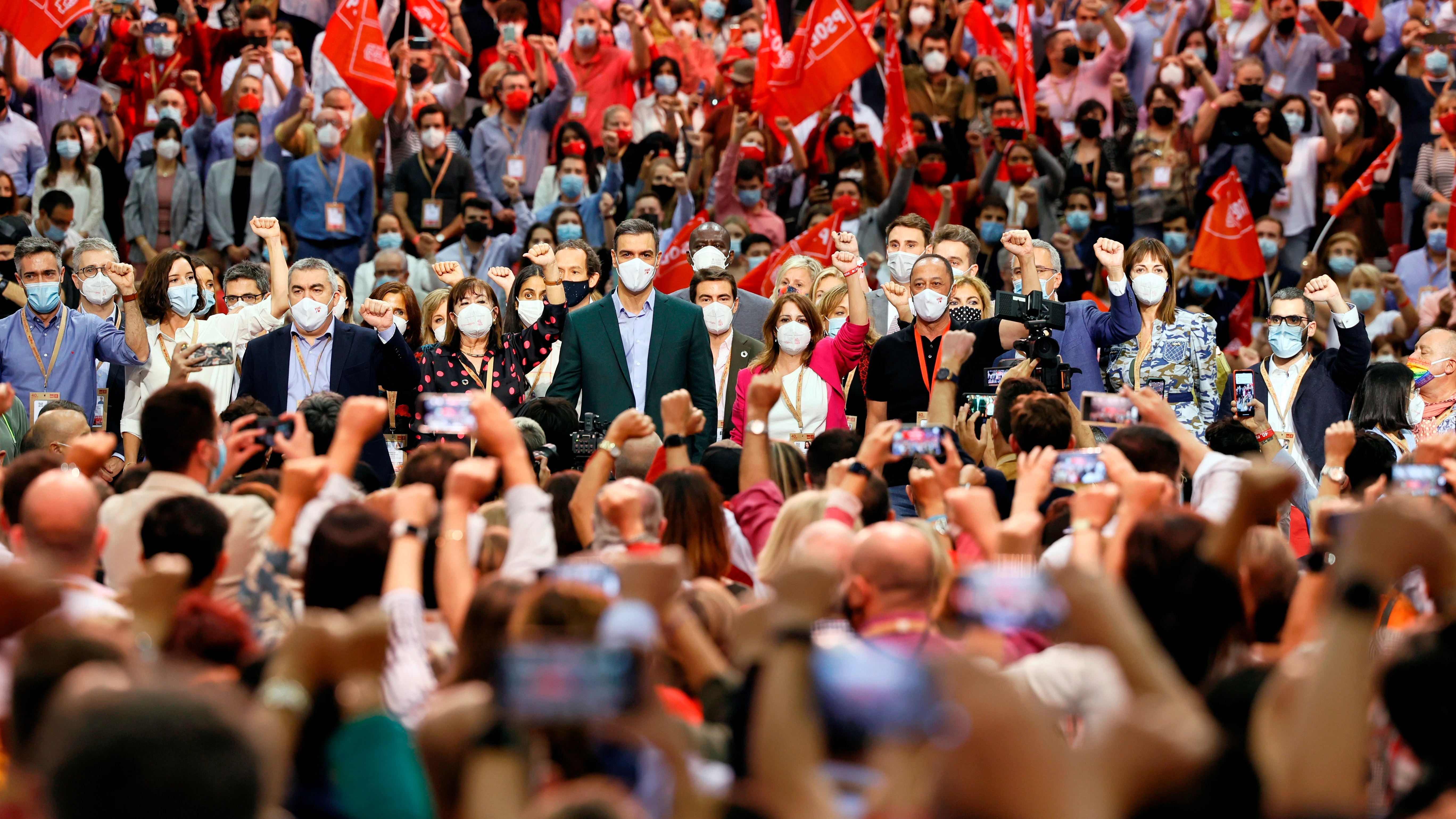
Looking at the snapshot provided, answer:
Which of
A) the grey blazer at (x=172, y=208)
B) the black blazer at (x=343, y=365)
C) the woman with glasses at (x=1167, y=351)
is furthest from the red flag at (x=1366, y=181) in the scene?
the grey blazer at (x=172, y=208)

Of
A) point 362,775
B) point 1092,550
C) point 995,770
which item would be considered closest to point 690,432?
point 1092,550

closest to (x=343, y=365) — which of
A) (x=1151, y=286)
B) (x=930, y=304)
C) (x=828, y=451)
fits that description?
(x=930, y=304)

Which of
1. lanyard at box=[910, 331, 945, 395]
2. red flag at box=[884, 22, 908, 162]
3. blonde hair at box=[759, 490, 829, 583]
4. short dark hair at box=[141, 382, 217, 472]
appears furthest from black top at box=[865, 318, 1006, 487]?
red flag at box=[884, 22, 908, 162]

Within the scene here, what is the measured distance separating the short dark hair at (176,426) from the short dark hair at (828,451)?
6.76ft

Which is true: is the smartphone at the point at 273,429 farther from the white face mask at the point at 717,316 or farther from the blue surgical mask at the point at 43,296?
the blue surgical mask at the point at 43,296

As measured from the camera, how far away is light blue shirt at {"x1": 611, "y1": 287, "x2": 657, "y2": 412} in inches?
298

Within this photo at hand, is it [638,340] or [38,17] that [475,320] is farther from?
[38,17]

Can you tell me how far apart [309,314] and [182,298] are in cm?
118

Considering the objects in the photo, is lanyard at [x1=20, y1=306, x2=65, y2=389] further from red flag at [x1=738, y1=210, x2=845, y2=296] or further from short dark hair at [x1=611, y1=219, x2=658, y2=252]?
red flag at [x1=738, y1=210, x2=845, y2=296]

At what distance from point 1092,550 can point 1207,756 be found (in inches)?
55.9

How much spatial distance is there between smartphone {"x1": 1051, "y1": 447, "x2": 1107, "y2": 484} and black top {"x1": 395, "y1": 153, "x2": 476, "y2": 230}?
8.30 m

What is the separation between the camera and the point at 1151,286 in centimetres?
762

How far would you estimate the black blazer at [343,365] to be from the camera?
291 inches

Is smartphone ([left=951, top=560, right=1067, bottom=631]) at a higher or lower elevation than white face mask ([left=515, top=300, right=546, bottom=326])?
lower
